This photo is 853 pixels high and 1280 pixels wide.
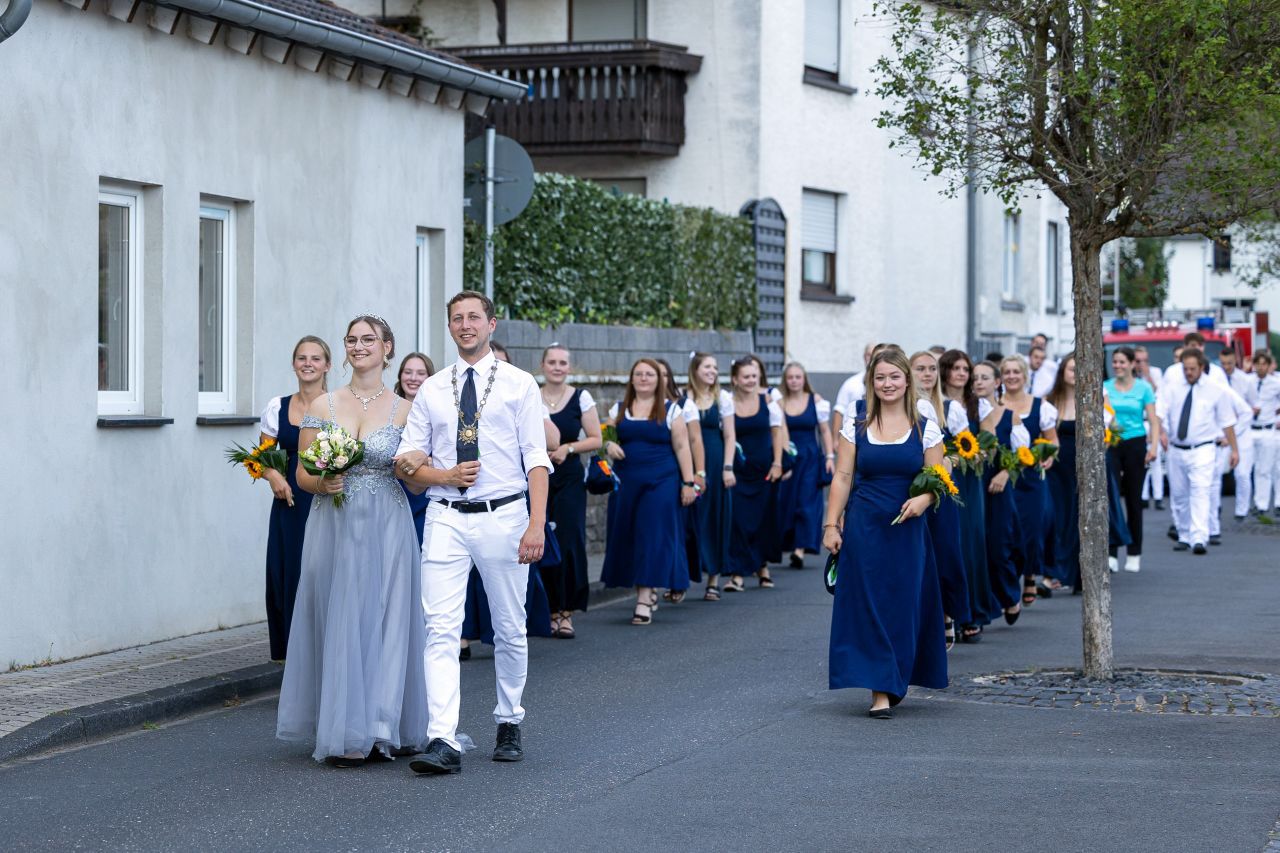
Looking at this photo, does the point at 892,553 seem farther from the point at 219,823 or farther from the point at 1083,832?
the point at 219,823

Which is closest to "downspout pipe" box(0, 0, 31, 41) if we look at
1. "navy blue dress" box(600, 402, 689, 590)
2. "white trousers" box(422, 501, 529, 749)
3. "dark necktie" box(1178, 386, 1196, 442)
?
"white trousers" box(422, 501, 529, 749)

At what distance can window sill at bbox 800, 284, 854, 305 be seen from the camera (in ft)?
88.9

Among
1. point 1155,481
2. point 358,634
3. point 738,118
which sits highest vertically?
point 738,118

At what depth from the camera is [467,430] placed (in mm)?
8016

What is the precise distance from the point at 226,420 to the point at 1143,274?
51054 millimetres

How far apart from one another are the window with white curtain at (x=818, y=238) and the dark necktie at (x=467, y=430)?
1936 centimetres

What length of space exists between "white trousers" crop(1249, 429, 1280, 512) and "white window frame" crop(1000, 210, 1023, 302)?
11637mm

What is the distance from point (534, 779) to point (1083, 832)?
2.22 m

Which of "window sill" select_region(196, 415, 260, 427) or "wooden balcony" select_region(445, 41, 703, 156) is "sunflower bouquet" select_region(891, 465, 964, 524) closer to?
"window sill" select_region(196, 415, 260, 427)

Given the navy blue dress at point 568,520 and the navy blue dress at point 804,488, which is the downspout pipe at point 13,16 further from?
the navy blue dress at point 804,488

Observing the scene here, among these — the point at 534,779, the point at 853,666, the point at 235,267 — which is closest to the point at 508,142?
the point at 235,267

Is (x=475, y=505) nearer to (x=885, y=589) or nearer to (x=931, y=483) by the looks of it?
(x=885, y=589)

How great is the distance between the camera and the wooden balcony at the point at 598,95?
82.5 ft

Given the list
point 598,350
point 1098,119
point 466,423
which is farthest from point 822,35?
point 466,423
